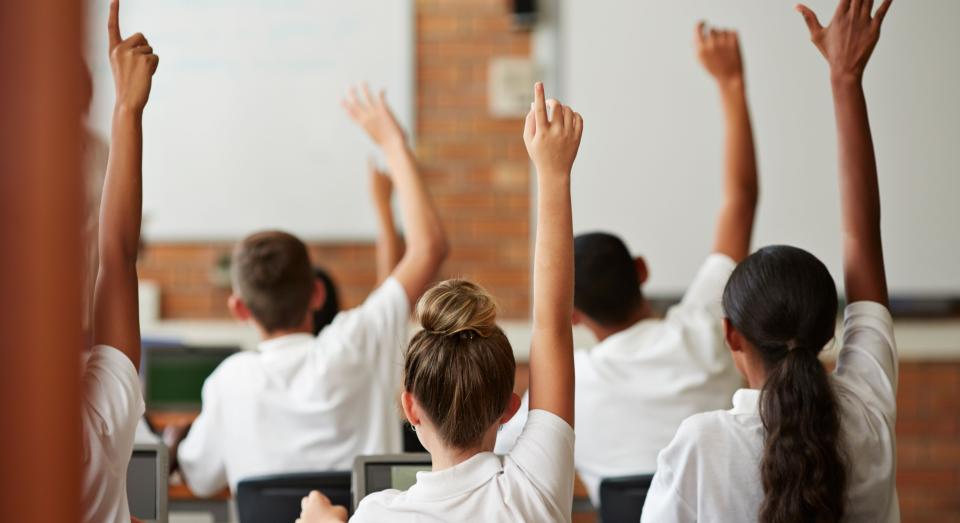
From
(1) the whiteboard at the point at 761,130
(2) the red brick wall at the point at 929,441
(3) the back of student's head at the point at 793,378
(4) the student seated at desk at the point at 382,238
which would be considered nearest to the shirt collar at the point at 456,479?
(3) the back of student's head at the point at 793,378

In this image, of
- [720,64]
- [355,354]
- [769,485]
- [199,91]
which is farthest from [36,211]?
[199,91]

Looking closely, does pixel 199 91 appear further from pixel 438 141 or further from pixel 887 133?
pixel 887 133

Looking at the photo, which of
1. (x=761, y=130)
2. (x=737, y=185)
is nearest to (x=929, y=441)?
(x=761, y=130)

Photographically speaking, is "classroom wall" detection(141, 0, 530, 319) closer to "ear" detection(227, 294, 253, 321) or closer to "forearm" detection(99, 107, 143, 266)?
"ear" detection(227, 294, 253, 321)

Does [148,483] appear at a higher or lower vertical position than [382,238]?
lower

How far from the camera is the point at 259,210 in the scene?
4.76 meters

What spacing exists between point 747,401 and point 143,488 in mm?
949

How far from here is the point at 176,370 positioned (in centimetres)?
276

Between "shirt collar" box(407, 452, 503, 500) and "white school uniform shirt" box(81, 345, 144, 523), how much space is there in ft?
1.17

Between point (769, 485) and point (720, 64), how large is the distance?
1.20m

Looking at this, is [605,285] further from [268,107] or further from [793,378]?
[268,107]

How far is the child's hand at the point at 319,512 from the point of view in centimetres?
142

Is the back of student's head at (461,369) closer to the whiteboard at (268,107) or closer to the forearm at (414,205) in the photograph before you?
the forearm at (414,205)

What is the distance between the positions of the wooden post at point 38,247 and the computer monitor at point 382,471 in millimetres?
1201
